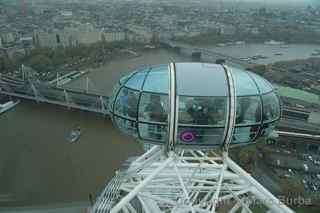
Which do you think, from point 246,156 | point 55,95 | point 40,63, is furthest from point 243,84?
point 40,63

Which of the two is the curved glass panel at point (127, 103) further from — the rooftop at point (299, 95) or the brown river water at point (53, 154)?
the rooftop at point (299, 95)

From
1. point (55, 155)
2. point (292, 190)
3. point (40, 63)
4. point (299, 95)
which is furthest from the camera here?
point (40, 63)

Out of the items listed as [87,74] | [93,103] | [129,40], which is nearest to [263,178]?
[93,103]

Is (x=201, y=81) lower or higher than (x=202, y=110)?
higher

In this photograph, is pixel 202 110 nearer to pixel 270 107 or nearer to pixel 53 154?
pixel 270 107

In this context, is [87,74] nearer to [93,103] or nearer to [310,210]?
[93,103]

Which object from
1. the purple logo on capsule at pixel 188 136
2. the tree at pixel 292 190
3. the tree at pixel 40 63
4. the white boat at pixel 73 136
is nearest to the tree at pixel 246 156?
Result: the tree at pixel 292 190

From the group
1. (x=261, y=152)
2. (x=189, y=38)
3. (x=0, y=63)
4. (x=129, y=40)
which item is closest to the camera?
(x=261, y=152)
